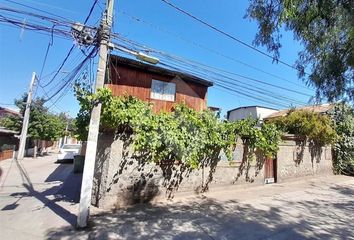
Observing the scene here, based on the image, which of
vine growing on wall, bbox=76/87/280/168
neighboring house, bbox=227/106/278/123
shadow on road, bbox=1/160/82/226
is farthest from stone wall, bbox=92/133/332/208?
neighboring house, bbox=227/106/278/123

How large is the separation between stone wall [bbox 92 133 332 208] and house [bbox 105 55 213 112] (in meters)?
4.62

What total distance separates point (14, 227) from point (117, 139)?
301 centimetres

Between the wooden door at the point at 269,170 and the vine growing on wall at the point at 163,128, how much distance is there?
279cm

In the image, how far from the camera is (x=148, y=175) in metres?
7.95

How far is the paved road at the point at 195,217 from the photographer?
5.75m

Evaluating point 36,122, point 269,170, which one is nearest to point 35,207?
point 269,170

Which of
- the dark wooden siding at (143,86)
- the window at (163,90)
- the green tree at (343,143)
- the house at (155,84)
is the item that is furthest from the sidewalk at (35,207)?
the green tree at (343,143)

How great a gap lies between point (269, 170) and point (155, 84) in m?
6.98

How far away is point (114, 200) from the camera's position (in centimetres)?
731

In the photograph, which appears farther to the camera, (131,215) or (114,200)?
(114,200)

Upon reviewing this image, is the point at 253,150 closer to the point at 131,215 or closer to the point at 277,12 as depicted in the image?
the point at 131,215

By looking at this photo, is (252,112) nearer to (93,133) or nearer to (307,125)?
(307,125)

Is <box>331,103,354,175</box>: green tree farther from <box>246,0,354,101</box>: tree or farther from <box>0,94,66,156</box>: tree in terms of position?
<box>0,94,66,156</box>: tree

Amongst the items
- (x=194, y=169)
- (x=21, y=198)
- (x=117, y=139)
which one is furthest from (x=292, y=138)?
(x=21, y=198)
